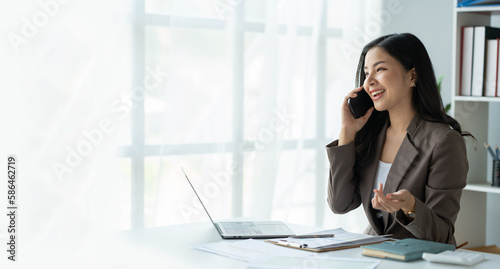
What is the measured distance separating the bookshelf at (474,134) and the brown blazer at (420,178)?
39.5 inches

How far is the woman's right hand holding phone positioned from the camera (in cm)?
253

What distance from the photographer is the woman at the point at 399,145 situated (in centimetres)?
226

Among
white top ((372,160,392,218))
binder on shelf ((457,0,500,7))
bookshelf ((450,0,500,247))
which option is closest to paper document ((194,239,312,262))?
white top ((372,160,392,218))

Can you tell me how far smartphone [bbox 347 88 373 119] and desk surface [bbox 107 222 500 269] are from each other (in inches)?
21.0

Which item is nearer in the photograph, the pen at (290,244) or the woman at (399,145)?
the pen at (290,244)

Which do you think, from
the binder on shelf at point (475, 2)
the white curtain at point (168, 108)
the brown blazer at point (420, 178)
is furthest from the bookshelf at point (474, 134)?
the brown blazer at point (420, 178)

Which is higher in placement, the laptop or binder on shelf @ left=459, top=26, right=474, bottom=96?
binder on shelf @ left=459, top=26, right=474, bottom=96

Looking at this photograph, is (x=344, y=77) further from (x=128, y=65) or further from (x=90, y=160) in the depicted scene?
(x=90, y=160)

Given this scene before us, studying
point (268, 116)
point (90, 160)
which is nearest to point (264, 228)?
point (90, 160)

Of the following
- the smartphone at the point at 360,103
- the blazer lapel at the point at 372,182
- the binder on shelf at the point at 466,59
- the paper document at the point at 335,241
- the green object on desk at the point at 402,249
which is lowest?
the paper document at the point at 335,241

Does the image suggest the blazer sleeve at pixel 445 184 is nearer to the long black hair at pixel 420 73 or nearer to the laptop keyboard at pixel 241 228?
the long black hair at pixel 420 73

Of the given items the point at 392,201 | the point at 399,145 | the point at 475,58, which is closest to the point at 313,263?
the point at 392,201

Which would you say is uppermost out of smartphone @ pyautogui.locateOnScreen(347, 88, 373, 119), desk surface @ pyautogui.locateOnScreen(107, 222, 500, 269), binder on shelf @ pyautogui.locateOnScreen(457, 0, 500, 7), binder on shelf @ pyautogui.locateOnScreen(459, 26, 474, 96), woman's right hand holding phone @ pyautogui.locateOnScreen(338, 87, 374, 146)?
binder on shelf @ pyautogui.locateOnScreen(457, 0, 500, 7)

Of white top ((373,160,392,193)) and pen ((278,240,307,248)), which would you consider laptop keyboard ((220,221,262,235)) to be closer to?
pen ((278,240,307,248))
